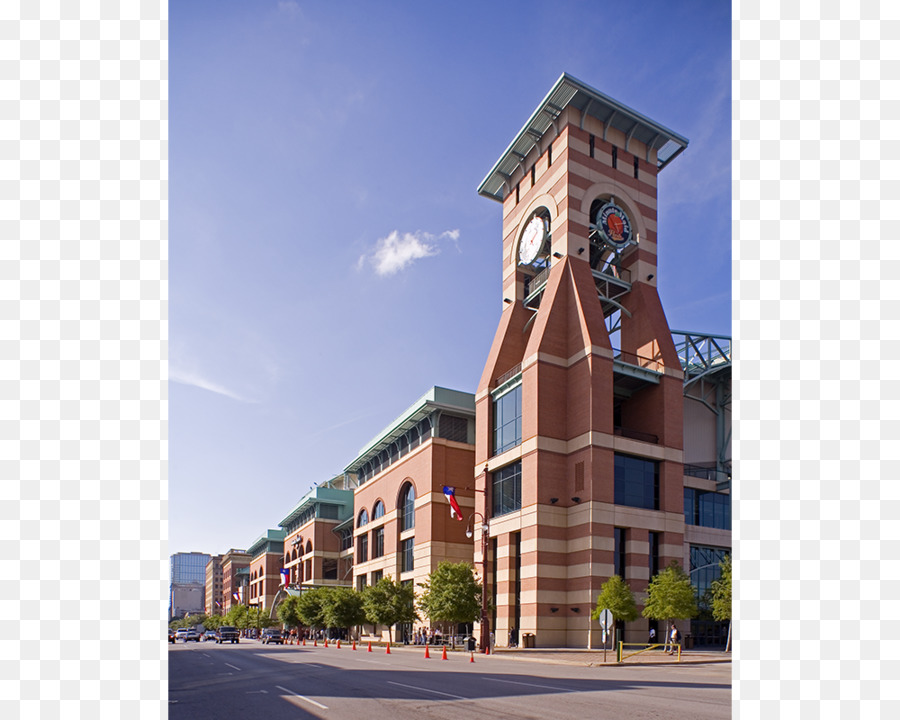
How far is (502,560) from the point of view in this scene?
48.7 meters

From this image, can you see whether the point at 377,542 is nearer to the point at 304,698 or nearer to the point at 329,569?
the point at 329,569

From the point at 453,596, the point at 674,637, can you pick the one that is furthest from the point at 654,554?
the point at 453,596

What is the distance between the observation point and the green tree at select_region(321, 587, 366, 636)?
61.2 m

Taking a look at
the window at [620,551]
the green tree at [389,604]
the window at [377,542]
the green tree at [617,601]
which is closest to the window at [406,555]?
the window at [377,542]

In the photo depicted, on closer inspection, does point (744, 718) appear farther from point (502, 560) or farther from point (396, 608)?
point (396, 608)

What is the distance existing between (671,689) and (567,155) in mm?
40868

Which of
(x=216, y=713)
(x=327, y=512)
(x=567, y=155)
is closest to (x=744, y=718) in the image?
(x=216, y=713)

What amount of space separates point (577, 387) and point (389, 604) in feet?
68.6

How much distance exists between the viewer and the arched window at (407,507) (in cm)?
6512

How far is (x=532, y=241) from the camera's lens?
5566 centimetres

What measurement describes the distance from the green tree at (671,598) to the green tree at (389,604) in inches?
721

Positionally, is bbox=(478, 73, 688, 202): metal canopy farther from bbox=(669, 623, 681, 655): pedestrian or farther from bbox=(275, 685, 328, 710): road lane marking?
bbox=(275, 685, 328, 710): road lane marking

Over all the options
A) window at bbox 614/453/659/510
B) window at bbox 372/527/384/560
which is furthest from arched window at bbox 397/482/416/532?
window at bbox 614/453/659/510

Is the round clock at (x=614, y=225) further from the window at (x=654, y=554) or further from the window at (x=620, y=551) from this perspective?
the window at (x=654, y=554)
